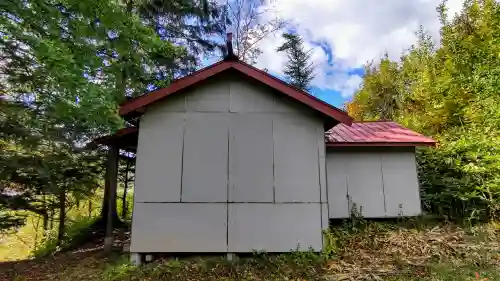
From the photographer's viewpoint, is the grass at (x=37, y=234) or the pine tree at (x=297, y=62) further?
the pine tree at (x=297, y=62)

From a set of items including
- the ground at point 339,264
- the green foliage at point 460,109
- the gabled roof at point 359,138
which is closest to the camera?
the ground at point 339,264

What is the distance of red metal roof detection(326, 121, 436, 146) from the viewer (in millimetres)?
8219

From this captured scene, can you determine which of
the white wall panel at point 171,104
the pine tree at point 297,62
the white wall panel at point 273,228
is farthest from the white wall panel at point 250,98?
the pine tree at point 297,62

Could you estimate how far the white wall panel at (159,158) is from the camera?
6332mm

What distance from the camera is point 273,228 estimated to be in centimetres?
634

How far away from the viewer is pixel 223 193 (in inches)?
252

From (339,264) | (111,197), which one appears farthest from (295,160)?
(111,197)

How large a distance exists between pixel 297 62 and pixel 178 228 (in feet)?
54.2

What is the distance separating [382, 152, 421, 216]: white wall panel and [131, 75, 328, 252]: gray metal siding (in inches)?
114

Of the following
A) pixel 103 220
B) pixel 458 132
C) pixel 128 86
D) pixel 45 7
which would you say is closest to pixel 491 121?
pixel 458 132

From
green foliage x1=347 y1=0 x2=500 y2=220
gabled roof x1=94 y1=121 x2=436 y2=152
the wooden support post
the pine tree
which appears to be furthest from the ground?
the pine tree

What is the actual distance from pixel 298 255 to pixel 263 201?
129cm

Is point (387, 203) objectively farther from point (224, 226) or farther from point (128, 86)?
point (128, 86)

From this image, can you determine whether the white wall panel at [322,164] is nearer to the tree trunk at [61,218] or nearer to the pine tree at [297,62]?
the tree trunk at [61,218]
